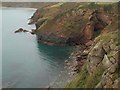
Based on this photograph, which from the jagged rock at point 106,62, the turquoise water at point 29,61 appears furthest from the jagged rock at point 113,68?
the turquoise water at point 29,61

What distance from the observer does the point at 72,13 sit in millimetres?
136375

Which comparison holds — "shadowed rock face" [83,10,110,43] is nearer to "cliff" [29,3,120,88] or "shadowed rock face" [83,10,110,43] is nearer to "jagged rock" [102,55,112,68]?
"cliff" [29,3,120,88]

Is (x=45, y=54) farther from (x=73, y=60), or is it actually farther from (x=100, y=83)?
(x=100, y=83)

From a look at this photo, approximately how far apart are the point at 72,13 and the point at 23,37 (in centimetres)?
2331

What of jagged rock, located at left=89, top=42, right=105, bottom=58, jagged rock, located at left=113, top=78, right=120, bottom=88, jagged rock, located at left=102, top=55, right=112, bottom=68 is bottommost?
jagged rock, located at left=89, top=42, right=105, bottom=58

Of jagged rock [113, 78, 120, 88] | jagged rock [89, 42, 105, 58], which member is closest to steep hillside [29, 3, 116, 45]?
jagged rock [89, 42, 105, 58]

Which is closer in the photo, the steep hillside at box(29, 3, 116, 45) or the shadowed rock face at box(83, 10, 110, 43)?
the shadowed rock face at box(83, 10, 110, 43)

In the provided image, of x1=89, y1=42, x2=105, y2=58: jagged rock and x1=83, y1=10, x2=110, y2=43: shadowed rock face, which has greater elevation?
x1=89, y1=42, x2=105, y2=58: jagged rock

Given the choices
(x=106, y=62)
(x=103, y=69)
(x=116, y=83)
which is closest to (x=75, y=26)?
(x=103, y=69)

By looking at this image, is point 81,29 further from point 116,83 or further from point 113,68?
point 116,83

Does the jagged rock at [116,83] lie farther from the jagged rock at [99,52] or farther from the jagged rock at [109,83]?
the jagged rock at [99,52]

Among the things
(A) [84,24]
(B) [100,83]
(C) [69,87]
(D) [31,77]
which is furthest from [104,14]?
(B) [100,83]

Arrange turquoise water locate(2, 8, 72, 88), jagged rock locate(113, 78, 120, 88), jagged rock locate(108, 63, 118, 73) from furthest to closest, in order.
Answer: turquoise water locate(2, 8, 72, 88) → jagged rock locate(108, 63, 118, 73) → jagged rock locate(113, 78, 120, 88)

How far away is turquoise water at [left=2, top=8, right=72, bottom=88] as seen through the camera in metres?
80.1
